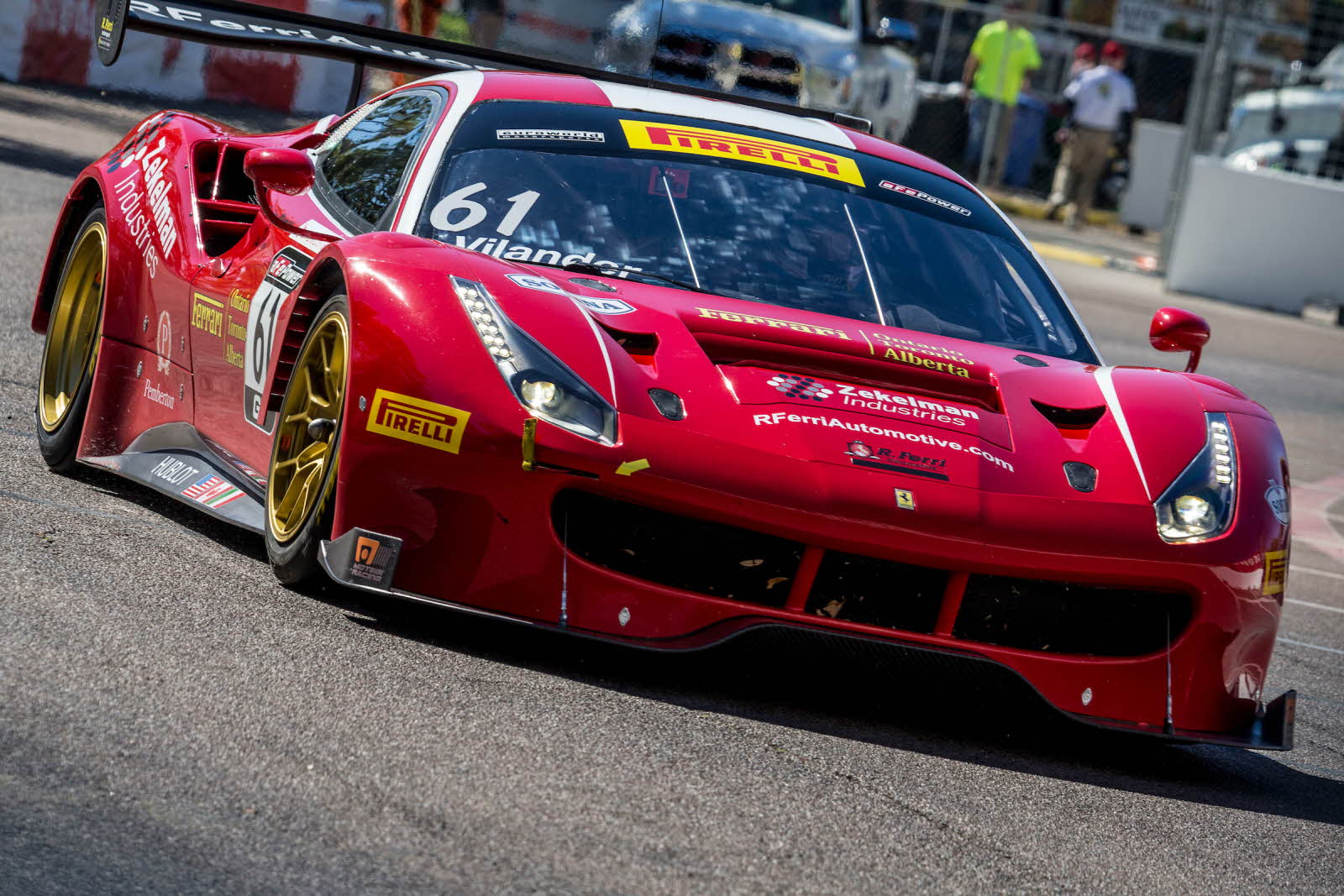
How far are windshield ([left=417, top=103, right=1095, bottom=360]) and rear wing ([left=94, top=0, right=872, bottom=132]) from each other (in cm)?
92

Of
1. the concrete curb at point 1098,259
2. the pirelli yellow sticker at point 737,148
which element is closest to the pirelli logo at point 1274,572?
the pirelli yellow sticker at point 737,148

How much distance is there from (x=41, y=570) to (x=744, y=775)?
1590mm

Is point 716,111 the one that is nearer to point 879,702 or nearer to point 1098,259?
point 879,702

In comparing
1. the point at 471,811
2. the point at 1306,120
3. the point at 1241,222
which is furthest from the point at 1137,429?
the point at 1306,120

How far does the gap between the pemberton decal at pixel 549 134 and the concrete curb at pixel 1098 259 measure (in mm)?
14148

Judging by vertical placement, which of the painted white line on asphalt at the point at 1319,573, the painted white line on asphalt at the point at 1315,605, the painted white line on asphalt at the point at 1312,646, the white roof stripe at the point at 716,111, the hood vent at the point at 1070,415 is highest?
the white roof stripe at the point at 716,111

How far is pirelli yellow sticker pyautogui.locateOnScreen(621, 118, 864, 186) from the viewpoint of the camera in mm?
5039

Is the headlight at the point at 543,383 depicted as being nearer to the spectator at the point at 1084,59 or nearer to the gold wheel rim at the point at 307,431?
the gold wheel rim at the point at 307,431

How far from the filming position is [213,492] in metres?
4.65

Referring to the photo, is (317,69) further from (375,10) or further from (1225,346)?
(1225,346)

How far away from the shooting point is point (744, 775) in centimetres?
344

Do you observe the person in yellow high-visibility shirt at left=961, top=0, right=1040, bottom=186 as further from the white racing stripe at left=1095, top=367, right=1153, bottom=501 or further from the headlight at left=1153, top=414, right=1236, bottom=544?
the headlight at left=1153, top=414, right=1236, bottom=544

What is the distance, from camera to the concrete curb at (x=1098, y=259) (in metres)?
18.8

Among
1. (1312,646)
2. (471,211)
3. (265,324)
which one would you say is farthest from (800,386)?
(1312,646)
